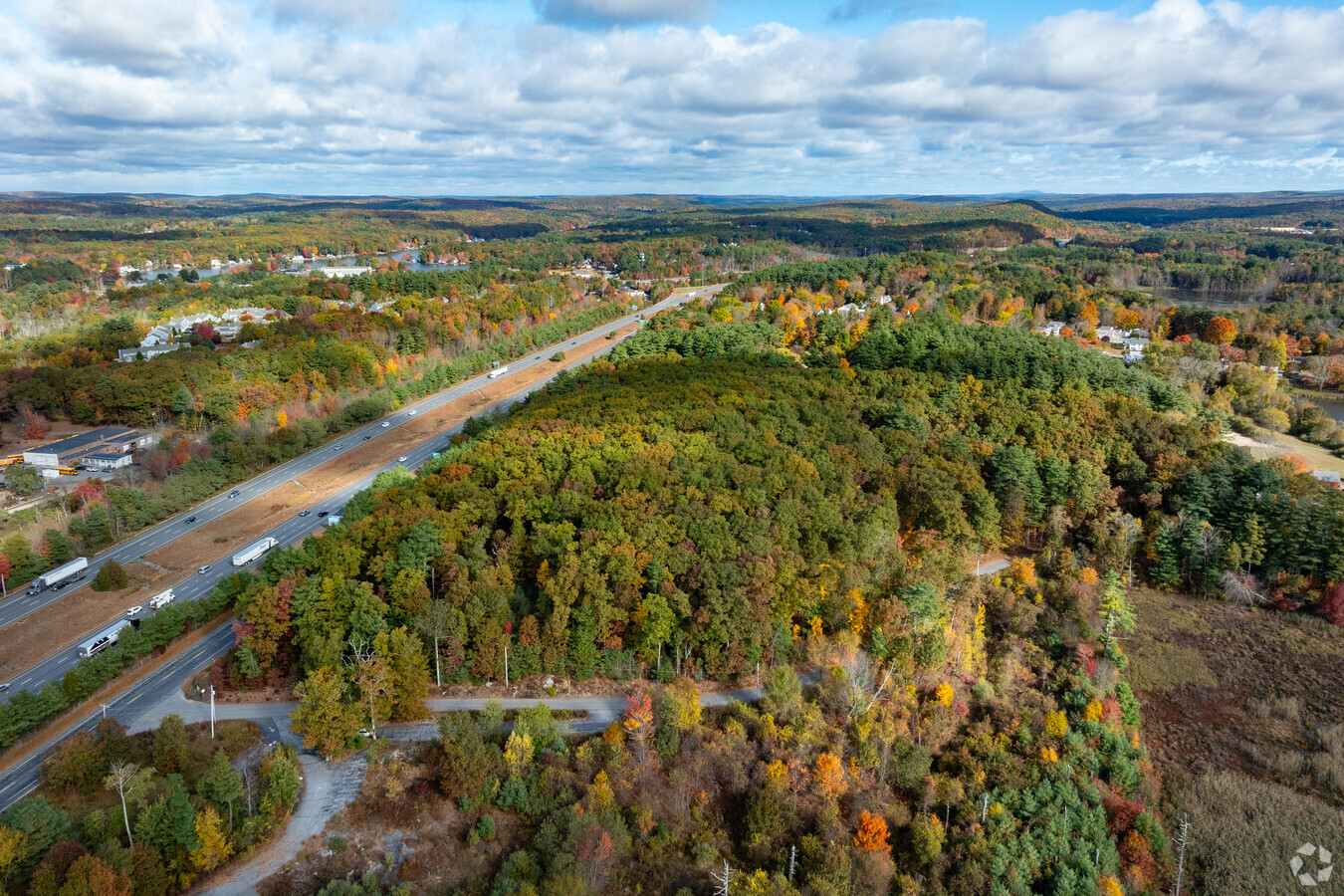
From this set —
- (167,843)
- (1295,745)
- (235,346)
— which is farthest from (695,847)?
(235,346)

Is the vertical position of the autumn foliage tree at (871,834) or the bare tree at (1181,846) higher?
the autumn foliage tree at (871,834)

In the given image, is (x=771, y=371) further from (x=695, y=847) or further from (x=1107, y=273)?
(x=1107, y=273)

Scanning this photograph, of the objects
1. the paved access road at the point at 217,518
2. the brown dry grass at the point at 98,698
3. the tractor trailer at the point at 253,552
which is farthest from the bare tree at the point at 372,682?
the tractor trailer at the point at 253,552

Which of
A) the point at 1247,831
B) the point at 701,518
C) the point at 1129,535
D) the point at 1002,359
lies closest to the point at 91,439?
the point at 701,518

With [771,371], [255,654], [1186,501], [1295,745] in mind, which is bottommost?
[1295,745]

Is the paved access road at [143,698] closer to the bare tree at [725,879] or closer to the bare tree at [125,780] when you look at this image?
the bare tree at [125,780]


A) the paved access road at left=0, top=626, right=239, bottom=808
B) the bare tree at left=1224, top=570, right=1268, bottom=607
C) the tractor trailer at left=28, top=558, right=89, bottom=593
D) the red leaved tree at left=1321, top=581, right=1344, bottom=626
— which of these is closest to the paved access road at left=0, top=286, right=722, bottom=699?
the tractor trailer at left=28, top=558, right=89, bottom=593

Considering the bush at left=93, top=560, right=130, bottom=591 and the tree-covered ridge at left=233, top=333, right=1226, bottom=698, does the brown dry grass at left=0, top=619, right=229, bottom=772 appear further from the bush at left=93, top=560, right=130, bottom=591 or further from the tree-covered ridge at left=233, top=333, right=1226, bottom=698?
the bush at left=93, top=560, right=130, bottom=591
